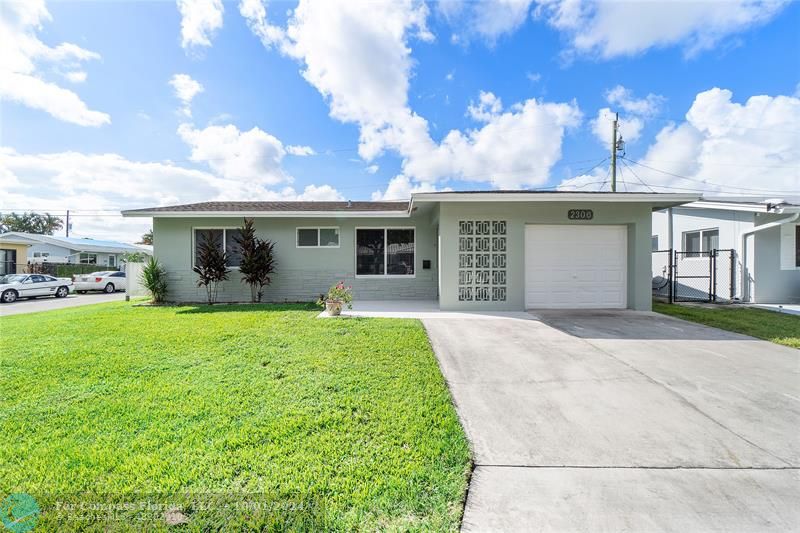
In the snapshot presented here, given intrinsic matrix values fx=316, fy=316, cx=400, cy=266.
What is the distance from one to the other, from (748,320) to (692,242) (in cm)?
567

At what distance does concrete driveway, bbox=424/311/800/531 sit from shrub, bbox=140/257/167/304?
9.34m

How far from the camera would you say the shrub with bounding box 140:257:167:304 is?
960 centimetres

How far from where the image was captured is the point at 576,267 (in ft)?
27.0

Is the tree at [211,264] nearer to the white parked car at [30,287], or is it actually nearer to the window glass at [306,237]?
the window glass at [306,237]

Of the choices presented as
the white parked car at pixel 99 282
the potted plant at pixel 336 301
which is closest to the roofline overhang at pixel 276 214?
the potted plant at pixel 336 301

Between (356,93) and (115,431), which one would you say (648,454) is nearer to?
(115,431)

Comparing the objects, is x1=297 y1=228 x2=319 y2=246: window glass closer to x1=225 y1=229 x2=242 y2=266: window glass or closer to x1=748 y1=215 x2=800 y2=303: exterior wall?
x1=225 y1=229 x2=242 y2=266: window glass

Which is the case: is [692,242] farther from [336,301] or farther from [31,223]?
[31,223]

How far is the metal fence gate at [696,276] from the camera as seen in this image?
10.1 m

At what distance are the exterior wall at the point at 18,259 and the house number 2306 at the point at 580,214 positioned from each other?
29166 millimetres

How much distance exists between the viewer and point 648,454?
2393 mm

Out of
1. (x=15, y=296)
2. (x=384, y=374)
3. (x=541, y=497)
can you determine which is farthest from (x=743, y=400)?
(x=15, y=296)

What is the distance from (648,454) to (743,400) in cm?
188

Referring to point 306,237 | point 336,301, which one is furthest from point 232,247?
point 336,301
